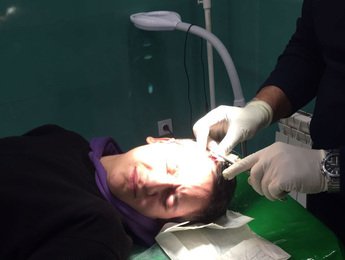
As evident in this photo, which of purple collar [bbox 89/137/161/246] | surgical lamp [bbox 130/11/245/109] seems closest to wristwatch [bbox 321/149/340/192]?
purple collar [bbox 89/137/161/246]

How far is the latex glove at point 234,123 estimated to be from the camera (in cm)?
170

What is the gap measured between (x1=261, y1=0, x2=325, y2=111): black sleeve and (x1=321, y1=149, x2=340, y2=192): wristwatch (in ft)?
1.88

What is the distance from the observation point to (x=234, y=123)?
173 centimetres

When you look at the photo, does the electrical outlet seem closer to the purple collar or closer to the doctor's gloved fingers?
the purple collar

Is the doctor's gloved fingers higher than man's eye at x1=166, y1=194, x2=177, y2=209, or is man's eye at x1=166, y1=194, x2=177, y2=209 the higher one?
the doctor's gloved fingers

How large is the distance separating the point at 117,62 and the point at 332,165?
1812mm

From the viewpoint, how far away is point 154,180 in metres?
1.61

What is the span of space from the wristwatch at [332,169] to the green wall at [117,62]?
1418 millimetres

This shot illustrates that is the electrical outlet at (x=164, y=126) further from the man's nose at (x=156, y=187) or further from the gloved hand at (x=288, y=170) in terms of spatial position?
the gloved hand at (x=288, y=170)

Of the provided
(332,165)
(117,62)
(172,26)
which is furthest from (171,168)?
(117,62)

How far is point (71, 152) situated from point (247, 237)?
804 millimetres

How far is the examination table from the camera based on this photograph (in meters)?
1.62

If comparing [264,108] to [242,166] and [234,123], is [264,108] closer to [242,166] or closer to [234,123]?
[234,123]

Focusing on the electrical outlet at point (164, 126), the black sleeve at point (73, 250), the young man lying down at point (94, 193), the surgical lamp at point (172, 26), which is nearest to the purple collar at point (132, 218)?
the young man lying down at point (94, 193)
